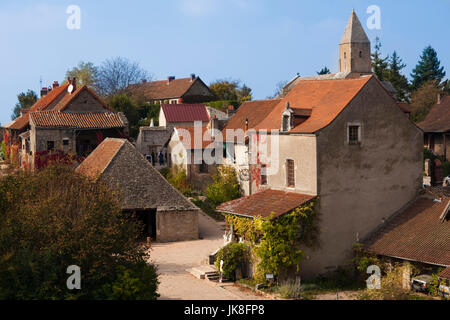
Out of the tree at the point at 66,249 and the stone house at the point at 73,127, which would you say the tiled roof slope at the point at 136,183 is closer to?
the stone house at the point at 73,127

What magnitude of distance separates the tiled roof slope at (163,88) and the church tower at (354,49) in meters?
19.8

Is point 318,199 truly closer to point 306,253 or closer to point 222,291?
point 306,253

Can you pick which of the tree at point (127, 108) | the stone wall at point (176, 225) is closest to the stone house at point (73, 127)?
the tree at point (127, 108)

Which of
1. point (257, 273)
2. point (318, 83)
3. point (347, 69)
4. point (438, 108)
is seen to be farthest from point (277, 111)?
point (347, 69)

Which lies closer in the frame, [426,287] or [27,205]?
[27,205]

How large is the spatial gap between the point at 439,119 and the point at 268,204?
3682cm

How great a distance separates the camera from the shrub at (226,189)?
43469 millimetres

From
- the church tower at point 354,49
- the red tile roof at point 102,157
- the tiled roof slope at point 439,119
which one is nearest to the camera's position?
the red tile roof at point 102,157

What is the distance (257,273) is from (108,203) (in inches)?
333

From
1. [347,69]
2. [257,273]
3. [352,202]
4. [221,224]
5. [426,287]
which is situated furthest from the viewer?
[347,69]

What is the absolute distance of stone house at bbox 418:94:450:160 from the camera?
186 ft

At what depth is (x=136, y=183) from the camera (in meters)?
37.8

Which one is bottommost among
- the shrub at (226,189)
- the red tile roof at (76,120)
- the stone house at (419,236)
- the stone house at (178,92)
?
the stone house at (419,236)

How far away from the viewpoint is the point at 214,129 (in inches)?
1973
